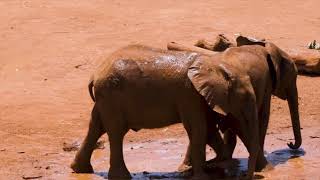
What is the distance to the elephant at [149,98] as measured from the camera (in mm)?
8719

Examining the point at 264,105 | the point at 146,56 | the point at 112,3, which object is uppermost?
the point at 146,56

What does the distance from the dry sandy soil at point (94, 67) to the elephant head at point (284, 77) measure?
44 cm

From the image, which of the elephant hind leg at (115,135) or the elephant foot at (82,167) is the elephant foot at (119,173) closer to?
the elephant hind leg at (115,135)

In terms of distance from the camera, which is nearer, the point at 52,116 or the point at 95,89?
the point at 95,89

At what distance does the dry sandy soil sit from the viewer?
33.1 feet

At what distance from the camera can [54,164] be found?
999cm

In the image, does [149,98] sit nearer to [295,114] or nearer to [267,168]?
[267,168]

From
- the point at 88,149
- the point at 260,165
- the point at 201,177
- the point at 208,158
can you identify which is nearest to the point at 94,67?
the point at 208,158

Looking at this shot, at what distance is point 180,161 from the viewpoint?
10008 millimetres

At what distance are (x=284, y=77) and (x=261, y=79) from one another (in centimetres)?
85

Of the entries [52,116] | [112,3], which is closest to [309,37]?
A: [112,3]

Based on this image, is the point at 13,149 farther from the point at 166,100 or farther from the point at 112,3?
the point at 112,3

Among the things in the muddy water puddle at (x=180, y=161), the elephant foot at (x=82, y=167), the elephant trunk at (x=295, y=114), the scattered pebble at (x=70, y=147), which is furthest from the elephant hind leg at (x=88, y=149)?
the elephant trunk at (x=295, y=114)

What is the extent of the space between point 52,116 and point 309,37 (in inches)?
282
